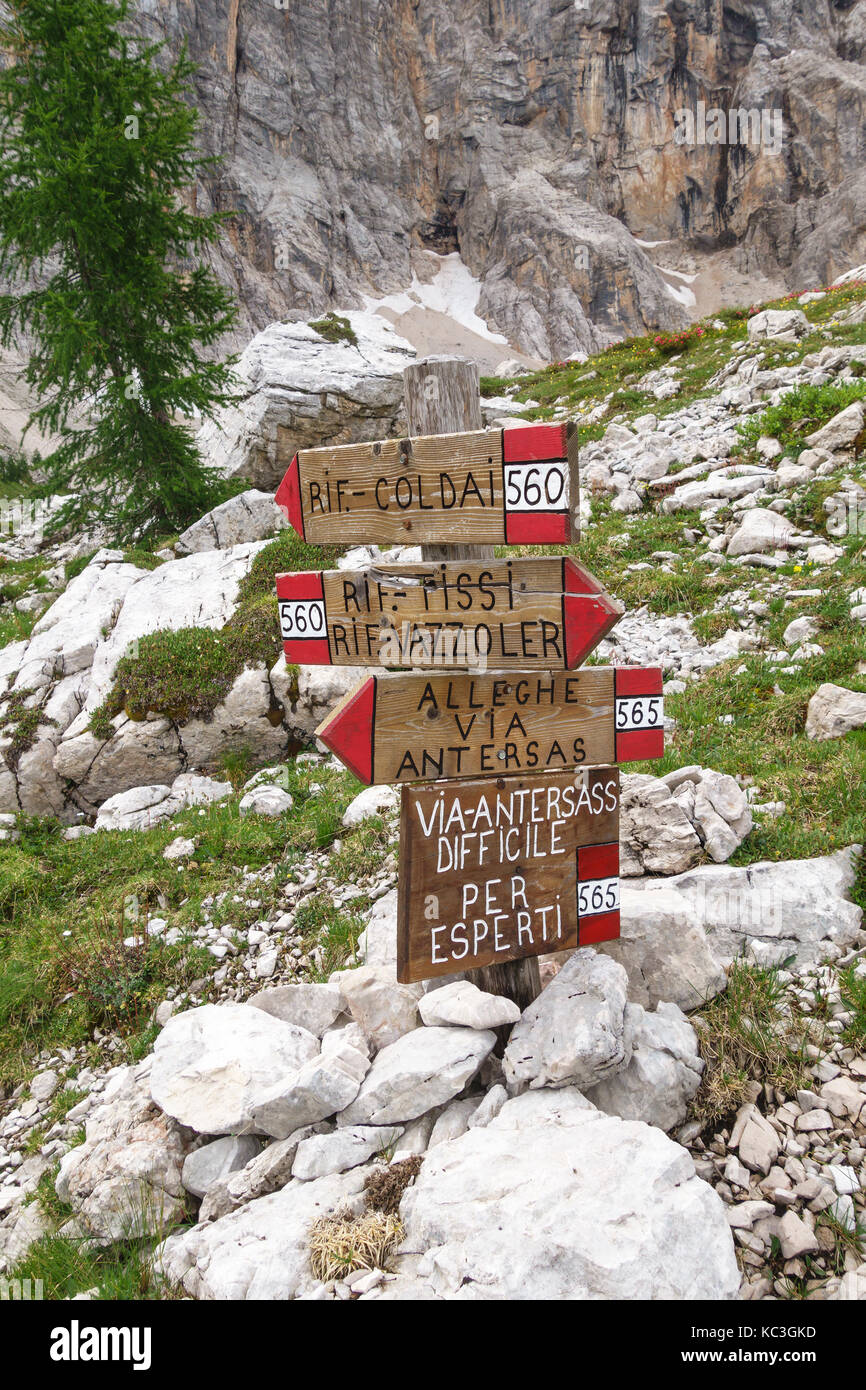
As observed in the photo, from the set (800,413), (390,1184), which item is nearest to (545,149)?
(800,413)

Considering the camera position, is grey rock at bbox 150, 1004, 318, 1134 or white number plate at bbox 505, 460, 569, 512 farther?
grey rock at bbox 150, 1004, 318, 1134

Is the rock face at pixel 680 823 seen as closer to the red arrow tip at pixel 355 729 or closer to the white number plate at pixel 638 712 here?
the white number plate at pixel 638 712

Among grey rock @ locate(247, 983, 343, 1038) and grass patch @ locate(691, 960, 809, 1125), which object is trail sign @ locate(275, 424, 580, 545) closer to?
grass patch @ locate(691, 960, 809, 1125)

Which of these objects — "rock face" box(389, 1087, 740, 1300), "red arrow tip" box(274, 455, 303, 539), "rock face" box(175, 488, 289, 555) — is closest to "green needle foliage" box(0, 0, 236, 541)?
"rock face" box(175, 488, 289, 555)

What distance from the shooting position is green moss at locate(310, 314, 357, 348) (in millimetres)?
16641

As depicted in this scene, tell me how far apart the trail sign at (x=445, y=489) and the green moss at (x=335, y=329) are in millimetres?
15099

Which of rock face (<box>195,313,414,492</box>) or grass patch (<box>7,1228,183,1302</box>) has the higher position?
rock face (<box>195,313,414,492</box>)

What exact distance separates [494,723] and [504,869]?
69cm

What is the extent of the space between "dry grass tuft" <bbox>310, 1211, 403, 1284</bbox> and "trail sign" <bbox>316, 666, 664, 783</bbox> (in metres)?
1.69

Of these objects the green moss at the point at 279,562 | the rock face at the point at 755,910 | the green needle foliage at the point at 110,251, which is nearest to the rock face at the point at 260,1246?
the rock face at the point at 755,910

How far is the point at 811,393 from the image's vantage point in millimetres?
11211

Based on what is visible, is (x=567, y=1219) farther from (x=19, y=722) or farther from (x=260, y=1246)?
(x=19, y=722)

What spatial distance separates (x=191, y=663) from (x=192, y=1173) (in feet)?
21.0
